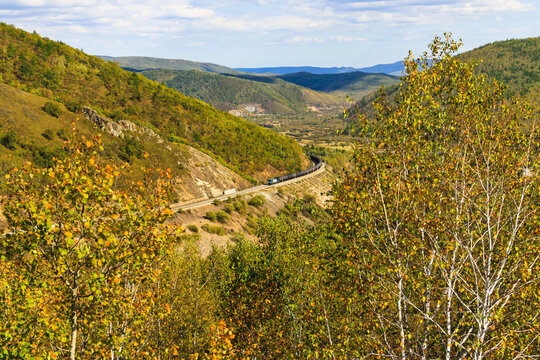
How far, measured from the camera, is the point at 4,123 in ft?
227

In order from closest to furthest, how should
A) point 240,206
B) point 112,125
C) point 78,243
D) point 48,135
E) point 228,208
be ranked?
point 78,243 → point 48,135 → point 228,208 → point 240,206 → point 112,125

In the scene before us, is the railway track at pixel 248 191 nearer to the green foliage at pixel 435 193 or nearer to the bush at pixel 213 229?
the bush at pixel 213 229

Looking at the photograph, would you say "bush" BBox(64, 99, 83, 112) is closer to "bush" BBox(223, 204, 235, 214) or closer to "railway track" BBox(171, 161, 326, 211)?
"railway track" BBox(171, 161, 326, 211)

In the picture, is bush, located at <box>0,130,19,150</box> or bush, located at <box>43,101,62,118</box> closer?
bush, located at <box>0,130,19,150</box>

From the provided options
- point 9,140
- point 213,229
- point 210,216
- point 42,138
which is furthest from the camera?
point 210,216

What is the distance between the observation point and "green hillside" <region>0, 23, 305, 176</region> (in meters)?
111

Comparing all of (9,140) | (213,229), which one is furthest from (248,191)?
(9,140)

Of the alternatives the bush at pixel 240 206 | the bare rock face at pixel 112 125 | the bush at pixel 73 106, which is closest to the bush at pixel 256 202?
the bush at pixel 240 206

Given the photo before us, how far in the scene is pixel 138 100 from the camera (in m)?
124

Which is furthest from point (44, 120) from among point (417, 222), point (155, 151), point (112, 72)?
point (417, 222)

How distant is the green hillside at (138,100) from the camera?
11081cm

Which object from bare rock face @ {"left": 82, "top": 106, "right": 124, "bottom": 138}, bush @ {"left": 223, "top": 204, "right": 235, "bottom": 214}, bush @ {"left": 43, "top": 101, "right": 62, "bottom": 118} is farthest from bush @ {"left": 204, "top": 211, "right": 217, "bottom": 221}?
bush @ {"left": 43, "top": 101, "right": 62, "bottom": 118}

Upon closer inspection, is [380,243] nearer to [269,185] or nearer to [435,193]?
[435,193]

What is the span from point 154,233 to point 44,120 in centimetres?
8315
